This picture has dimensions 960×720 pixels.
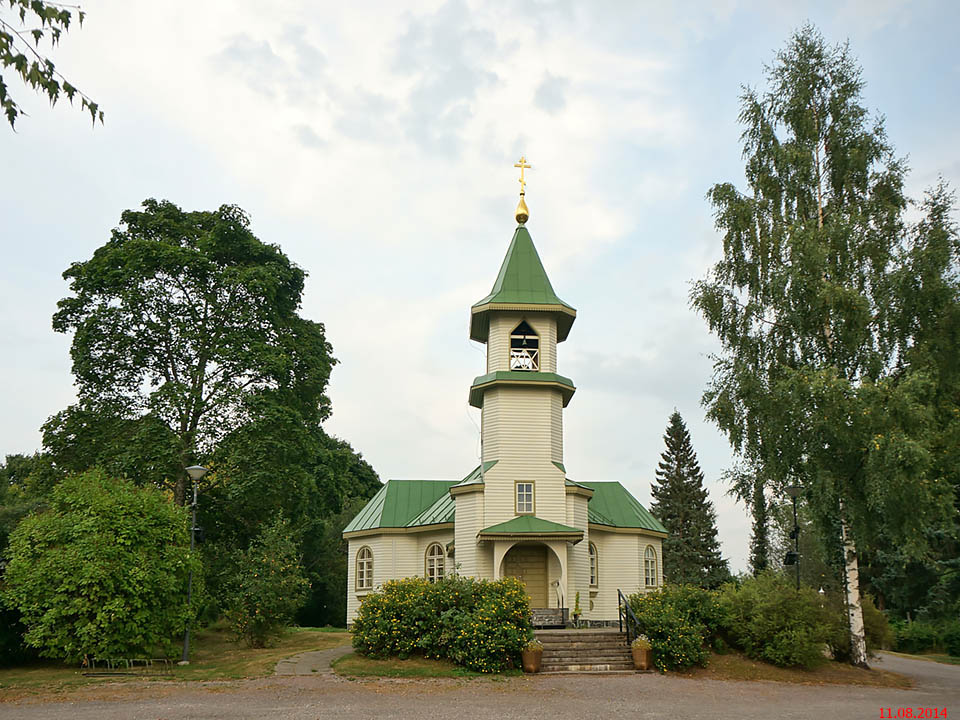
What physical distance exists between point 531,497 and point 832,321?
977 centimetres

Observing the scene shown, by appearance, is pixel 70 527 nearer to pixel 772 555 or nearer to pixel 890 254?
pixel 890 254

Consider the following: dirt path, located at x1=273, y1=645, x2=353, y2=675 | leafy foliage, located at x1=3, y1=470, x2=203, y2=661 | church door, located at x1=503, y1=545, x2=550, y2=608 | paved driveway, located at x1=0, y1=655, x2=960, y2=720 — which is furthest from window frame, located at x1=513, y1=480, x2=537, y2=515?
leafy foliage, located at x1=3, y1=470, x2=203, y2=661

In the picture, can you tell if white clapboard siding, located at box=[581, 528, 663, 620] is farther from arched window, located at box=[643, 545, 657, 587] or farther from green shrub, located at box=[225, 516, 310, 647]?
green shrub, located at box=[225, 516, 310, 647]

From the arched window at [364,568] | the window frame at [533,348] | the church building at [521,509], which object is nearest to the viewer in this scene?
the church building at [521,509]

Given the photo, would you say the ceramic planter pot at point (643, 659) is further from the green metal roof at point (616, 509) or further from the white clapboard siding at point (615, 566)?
the green metal roof at point (616, 509)

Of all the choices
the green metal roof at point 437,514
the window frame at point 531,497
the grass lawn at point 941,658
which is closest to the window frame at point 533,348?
the window frame at point 531,497

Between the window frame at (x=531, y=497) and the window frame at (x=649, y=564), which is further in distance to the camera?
the window frame at (x=649, y=564)

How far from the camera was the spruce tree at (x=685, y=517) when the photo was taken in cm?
5044

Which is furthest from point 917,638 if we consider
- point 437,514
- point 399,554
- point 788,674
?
point 399,554

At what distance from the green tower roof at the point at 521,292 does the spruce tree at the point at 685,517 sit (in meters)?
26.7

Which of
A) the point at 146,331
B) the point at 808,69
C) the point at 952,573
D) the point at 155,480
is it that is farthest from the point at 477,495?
the point at 952,573

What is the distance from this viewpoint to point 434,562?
26016 mm

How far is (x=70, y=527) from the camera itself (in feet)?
56.3

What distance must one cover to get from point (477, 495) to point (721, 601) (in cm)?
783
